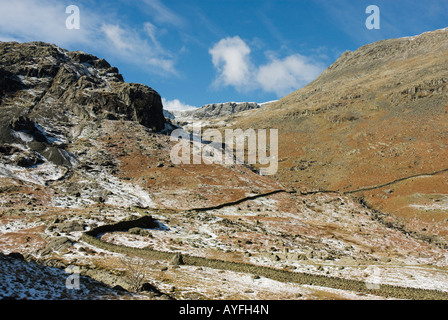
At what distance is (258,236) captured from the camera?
120 feet

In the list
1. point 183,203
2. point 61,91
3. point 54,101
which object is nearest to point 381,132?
point 183,203

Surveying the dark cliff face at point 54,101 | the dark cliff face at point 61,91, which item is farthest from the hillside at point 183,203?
the dark cliff face at point 61,91

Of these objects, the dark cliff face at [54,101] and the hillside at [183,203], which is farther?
the dark cliff face at [54,101]

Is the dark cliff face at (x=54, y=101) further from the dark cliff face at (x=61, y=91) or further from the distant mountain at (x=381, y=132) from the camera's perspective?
the distant mountain at (x=381, y=132)

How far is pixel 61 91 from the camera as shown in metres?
99.8

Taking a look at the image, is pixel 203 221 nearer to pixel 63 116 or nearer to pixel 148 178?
pixel 148 178

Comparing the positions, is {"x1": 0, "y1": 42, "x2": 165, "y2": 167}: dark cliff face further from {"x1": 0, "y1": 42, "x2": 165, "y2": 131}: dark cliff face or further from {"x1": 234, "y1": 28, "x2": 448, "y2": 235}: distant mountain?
{"x1": 234, "y1": 28, "x2": 448, "y2": 235}: distant mountain

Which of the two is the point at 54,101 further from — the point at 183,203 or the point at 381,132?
the point at 381,132

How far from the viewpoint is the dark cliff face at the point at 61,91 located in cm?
8869

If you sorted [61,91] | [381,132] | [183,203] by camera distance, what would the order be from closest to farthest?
1. [183,203]
2. [381,132]
3. [61,91]

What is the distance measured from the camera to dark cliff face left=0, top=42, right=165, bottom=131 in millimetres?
88688

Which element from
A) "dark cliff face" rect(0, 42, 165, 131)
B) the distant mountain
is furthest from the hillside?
the distant mountain
